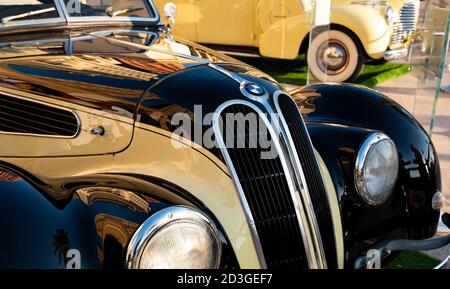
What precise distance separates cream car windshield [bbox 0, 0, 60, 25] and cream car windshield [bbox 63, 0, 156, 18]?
0.33ft

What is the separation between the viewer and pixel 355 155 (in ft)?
7.87

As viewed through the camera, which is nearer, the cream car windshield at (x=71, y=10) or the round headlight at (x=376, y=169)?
the round headlight at (x=376, y=169)

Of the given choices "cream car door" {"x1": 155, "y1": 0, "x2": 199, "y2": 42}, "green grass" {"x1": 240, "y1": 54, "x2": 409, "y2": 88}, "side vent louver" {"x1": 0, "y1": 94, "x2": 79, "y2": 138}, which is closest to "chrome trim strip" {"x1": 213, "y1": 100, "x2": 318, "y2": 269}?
"side vent louver" {"x1": 0, "y1": 94, "x2": 79, "y2": 138}

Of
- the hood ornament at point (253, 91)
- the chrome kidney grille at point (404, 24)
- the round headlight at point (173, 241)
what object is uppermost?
the chrome kidney grille at point (404, 24)

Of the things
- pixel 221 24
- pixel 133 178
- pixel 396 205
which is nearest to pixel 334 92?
pixel 396 205

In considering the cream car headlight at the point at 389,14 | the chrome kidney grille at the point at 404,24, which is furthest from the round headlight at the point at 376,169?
the chrome kidney grille at the point at 404,24

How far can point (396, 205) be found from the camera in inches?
96.0

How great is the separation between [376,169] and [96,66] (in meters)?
1.36

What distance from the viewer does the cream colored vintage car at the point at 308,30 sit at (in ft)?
23.6

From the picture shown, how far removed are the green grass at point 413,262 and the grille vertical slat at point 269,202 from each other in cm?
116

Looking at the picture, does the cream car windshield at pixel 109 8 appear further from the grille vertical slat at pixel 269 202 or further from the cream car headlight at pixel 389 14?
the cream car headlight at pixel 389 14

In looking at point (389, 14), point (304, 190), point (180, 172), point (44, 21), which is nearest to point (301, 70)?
point (389, 14)

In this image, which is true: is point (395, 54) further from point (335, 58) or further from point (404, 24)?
point (335, 58)

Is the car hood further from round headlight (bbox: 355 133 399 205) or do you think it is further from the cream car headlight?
the cream car headlight
